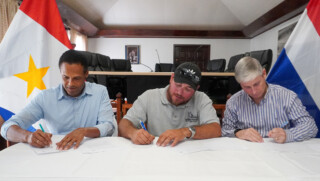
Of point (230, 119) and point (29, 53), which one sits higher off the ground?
point (29, 53)

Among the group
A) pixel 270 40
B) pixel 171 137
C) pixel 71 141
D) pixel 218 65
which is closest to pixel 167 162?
pixel 171 137

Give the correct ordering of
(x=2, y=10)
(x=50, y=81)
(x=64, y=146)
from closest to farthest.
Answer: (x=64, y=146), (x=50, y=81), (x=2, y=10)

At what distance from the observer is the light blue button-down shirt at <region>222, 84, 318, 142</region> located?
129 centimetres

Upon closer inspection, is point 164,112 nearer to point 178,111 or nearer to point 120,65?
point 178,111

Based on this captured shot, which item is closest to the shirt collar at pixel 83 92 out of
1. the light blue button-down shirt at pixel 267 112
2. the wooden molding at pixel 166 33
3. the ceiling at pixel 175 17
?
the light blue button-down shirt at pixel 267 112

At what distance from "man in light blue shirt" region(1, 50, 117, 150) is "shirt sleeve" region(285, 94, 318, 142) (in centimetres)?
100

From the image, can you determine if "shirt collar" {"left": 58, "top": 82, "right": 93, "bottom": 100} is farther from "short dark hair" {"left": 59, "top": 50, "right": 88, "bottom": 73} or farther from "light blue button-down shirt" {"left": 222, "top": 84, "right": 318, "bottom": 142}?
"light blue button-down shirt" {"left": 222, "top": 84, "right": 318, "bottom": 142}

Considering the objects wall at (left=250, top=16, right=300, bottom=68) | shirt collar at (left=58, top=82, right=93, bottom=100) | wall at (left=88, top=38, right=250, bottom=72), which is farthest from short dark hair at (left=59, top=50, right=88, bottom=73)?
wall at (left=88, top=38, right=250, bottom=72)

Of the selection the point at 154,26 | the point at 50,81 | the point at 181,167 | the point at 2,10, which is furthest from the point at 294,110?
the point at 154,26

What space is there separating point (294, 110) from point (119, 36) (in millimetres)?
6628

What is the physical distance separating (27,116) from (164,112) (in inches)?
32.1

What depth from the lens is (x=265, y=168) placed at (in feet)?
2.41

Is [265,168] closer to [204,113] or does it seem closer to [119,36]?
[204,113]

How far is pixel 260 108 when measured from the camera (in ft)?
4.43
